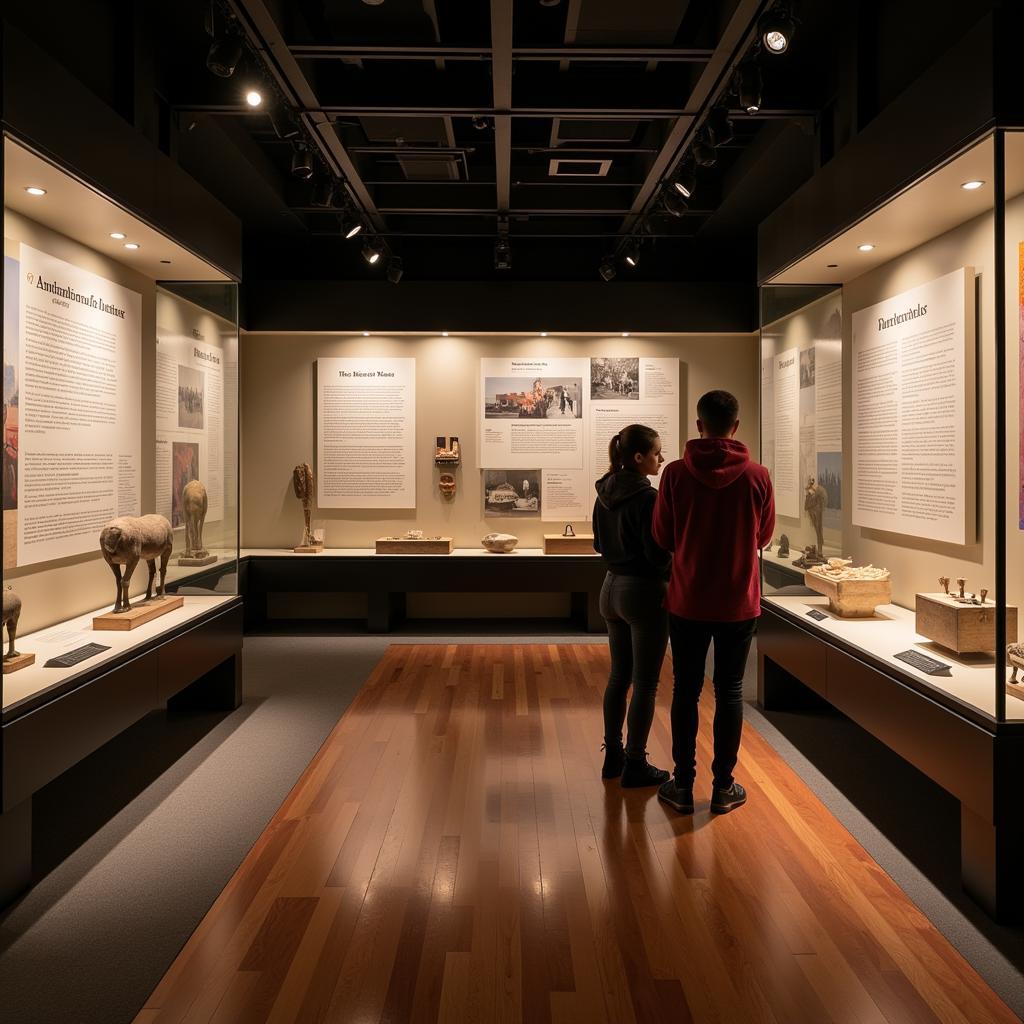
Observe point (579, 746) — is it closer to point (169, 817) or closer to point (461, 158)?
point (169, 817)

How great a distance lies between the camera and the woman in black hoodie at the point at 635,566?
10.8ft

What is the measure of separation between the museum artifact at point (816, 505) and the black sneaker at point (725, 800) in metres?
2.01

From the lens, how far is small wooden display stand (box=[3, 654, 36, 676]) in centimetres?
299

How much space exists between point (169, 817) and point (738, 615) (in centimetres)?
239

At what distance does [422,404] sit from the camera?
25.0 ft

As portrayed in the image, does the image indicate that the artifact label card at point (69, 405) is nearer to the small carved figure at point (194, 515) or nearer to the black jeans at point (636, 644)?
the small carved figure at point (194, 515)

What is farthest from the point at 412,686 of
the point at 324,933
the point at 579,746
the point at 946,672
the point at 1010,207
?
the point at 1010,207

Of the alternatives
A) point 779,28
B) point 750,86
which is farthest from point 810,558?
point 779,28

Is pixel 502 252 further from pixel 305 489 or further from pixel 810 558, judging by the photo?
pixel 810 558

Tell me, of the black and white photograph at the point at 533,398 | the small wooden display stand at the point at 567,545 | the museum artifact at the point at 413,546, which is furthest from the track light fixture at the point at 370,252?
the small wooden display stand at the point at 567,545

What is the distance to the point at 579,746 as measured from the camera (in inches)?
163

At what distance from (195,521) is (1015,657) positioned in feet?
13.7

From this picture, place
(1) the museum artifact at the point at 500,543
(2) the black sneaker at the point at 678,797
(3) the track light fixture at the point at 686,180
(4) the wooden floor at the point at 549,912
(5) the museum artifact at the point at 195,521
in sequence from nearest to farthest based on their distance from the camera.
A: (4) the wooden floor at the point at 549,912 → (2) the black sneaker at the point at 678,797 → (5) the museum artifact at the point at 195,521 → (3) the track light fixture at the point at 686,180 → (1) the museum artifact at the point at 500,543

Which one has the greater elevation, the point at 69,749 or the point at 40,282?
the point at 40,282
